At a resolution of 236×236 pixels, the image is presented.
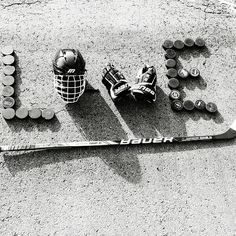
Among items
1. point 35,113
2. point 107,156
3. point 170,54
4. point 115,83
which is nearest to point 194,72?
point 170,54

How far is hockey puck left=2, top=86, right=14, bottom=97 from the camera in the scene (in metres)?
4.68

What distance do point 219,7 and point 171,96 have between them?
1971mm

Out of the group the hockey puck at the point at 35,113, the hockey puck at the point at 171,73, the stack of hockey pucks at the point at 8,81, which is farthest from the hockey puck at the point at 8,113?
the hockey puck at the point at 171,73

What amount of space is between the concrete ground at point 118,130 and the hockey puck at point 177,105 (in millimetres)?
84

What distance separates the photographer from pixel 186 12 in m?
5.77

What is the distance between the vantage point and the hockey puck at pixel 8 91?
4.68 meters

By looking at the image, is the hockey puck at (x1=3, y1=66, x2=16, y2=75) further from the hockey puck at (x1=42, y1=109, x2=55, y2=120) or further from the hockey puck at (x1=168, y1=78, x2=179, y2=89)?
the hockey puck at (x1=168, y1=78, x2=179, y2=89)

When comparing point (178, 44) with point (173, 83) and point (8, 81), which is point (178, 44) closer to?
point (173, 83)

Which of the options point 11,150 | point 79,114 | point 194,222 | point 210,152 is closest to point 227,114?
point 210,152

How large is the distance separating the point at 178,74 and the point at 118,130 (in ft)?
4.02

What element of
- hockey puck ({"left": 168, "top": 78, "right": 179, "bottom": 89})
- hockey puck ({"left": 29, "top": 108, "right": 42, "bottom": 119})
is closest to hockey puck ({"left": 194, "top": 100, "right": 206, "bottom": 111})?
hockey puck ({"left": 168, "top": 78, "right": 179, "bottom": 89})

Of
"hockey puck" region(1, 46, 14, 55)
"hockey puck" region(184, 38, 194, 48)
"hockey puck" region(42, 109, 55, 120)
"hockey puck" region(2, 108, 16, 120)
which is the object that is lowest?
"hockey puck" region(2, 108, 16, 120)

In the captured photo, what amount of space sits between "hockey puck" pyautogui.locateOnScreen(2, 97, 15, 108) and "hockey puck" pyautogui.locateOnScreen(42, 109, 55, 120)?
A: 407 mm

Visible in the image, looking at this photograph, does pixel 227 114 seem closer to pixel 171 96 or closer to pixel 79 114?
pixel 171 96
